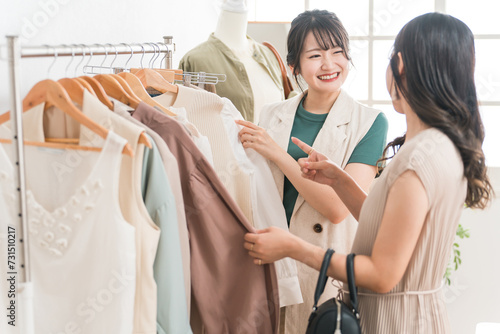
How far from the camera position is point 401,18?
3.44 m

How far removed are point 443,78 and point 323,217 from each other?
0.65 meters

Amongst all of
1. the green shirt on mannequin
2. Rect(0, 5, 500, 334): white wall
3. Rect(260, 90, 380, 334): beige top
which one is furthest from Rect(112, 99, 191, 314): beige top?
the green shirt on mannequin

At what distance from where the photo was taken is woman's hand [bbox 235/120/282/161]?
1.55 m

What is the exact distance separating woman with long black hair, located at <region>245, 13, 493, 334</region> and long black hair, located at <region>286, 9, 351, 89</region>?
20.1 inches

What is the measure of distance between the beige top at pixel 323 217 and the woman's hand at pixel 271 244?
0.41 m

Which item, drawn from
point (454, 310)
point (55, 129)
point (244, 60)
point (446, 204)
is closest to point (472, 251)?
point (454, 310)

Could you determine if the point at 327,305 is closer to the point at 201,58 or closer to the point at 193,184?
the point at 193,184

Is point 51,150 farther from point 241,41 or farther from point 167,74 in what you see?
point 241,41

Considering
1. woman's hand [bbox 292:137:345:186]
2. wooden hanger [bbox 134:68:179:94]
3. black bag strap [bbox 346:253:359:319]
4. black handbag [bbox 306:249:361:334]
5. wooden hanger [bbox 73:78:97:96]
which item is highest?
wooden hanger [bbox 134:68:179:94]

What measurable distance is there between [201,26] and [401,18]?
1293mm

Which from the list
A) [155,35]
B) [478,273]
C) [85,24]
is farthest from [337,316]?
[478,273]

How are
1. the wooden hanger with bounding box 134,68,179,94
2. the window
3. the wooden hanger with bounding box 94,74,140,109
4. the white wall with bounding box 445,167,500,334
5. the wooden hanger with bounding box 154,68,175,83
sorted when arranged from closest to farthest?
the wooden hanger with bounding box 94,74,140,109, the wooden hanger with bounding box 134,68,179,94, the wooden hanger with bounding box 154,68,175,83, the white wall with bounding box 445,167,500,334, the window

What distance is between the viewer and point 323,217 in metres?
1.66

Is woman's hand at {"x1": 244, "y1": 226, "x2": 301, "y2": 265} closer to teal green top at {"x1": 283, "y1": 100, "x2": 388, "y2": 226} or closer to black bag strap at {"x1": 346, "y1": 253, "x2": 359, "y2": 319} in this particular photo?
black bag strap at {"x1": 346, "y1": 253, "x2": 359, "y2": 319}
